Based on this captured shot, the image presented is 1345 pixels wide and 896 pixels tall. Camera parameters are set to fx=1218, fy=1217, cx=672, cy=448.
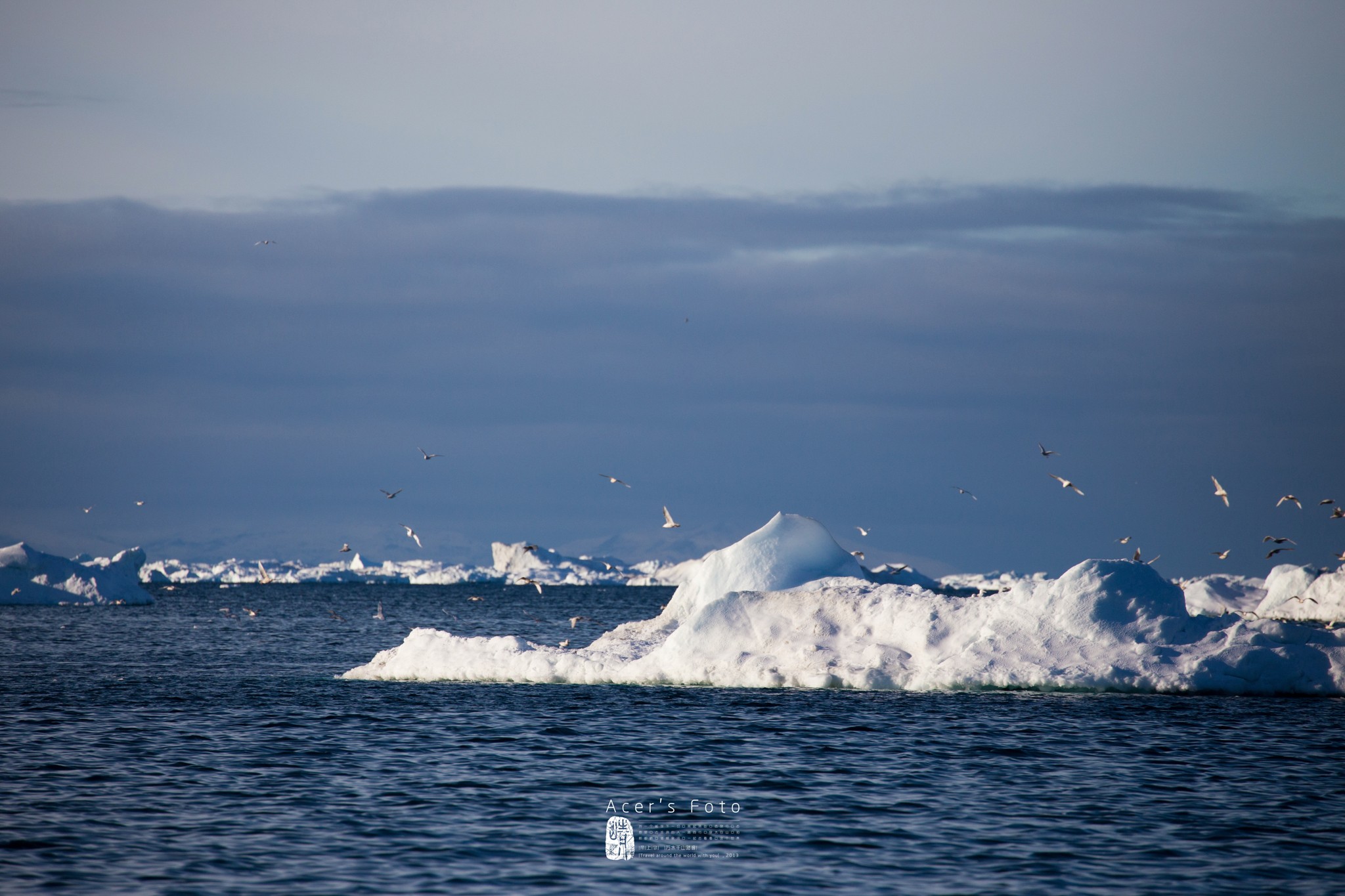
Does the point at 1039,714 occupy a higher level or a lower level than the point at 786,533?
lower

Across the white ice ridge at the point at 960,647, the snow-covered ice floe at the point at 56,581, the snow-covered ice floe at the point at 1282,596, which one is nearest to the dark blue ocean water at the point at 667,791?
the white ice ridge at the point at 960,647

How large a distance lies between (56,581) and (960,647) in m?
95.5

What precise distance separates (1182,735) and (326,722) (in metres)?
18.4

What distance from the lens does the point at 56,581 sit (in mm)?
105000

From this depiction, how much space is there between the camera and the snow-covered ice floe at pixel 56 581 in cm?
9981

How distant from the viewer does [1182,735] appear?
24906mm

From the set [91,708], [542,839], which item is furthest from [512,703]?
[542,839]

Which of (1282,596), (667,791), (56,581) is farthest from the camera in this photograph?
(56,581)

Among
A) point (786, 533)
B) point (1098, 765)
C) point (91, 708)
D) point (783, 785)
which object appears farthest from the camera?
point (786, 533)

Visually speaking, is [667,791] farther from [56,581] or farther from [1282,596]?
[56,581]

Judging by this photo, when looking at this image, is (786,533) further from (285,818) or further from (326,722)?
(285,818)

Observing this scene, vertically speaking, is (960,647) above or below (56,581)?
above

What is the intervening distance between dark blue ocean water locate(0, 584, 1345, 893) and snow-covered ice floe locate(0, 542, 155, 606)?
73.8 meters

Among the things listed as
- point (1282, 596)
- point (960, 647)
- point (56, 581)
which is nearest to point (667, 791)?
point (960, 647)
